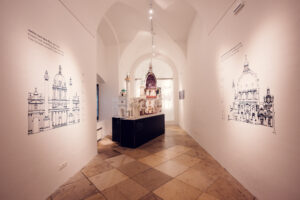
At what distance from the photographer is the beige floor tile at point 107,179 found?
206cm

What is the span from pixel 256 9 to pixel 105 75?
538cm

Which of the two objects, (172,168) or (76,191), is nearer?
(76,191)

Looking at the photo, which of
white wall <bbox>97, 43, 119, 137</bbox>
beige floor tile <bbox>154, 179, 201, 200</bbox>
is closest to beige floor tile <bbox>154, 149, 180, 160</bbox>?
beige floor tile <bbox>154, 179, 201, 200</bbox>

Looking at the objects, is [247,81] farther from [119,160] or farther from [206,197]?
[119,160]

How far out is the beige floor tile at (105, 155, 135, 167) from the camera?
9.34 feet

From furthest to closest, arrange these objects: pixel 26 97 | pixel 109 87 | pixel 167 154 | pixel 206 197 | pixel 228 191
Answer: pixel 109 87
pixel 167 154
pixel 228 191
pixel 206 197
pixel 26 97

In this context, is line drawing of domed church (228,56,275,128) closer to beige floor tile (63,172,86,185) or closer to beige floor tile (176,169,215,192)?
beige floor tile (176,169,215,192)

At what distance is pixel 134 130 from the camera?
3.95 m

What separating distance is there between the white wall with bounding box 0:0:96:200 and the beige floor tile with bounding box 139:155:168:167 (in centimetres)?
144

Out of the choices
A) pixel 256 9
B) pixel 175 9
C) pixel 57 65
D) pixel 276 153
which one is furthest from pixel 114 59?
pixel 276 153

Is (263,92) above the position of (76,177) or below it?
above

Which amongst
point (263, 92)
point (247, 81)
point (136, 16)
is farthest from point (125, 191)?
point (136, 16)

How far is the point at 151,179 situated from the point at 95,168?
126cm

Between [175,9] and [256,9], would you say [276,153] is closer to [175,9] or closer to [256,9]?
[256,9]
